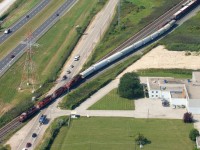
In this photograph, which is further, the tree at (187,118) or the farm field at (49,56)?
the farm field at (49,56)

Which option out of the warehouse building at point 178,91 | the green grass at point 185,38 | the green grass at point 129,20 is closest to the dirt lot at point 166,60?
the green grass at point 185,38

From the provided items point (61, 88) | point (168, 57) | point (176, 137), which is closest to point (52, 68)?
point (61, 88)

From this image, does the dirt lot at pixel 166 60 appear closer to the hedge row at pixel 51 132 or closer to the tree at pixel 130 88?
the tree at pixel 130 88

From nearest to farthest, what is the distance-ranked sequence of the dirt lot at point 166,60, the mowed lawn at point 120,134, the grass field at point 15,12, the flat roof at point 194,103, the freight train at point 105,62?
the mowed lawn at point 120,134 → the flat roof at point 194,103 → the freight train at point 105,62 → the dirt lot at point 166,60 → the grass field at point 15,12

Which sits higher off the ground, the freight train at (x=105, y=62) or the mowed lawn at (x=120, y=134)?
the freight train at (x=105, y=62)

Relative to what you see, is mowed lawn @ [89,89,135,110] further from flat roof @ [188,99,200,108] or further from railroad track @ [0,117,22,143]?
railroad track @ [0,117,22,143]

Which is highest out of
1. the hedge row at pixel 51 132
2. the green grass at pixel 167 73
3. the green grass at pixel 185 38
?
the green grass at pixel 185 38

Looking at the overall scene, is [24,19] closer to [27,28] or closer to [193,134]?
[27,28]

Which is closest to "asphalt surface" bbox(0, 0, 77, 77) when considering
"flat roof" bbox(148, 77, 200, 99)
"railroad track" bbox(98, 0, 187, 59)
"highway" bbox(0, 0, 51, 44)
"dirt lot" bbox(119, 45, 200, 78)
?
"highway" bbox(0, 0, 51, 44)
